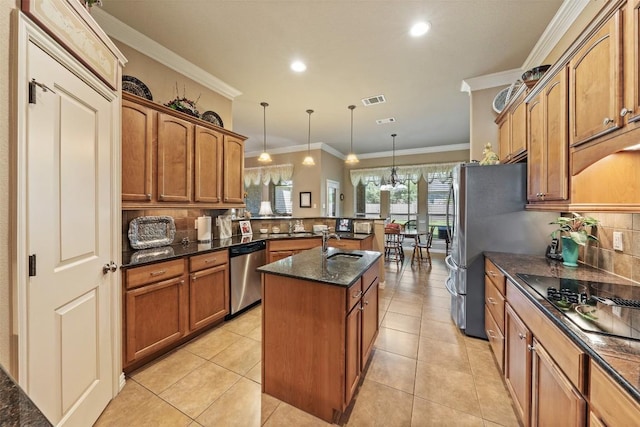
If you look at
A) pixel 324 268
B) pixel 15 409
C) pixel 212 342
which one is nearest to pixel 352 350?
pixel 324 268

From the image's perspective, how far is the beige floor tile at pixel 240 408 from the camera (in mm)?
1551

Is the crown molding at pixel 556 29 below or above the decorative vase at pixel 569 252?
above

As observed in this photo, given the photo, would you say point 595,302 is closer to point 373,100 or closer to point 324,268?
point 324,268

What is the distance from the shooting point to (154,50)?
8.74 ft

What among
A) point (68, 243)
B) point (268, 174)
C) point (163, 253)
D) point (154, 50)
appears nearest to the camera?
point (68, 243)

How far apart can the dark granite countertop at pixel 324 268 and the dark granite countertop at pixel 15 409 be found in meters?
1.16

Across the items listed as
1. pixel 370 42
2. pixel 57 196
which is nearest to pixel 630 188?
pixel 370 42

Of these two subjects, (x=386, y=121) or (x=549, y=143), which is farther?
(x=386, y=121)

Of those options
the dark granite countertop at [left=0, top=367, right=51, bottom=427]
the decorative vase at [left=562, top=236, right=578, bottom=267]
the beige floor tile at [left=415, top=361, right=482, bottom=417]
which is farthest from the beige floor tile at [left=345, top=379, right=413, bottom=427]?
the decorative vase at [left=562, top=236, right=578, bottom=267]

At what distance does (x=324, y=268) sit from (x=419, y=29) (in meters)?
2.49

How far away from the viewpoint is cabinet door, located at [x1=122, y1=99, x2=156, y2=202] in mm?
2113

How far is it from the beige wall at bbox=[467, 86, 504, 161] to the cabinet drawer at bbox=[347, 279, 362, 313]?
111 inches

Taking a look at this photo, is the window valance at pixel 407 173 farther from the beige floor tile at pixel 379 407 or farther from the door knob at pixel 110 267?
the door knob at pixel 110 267

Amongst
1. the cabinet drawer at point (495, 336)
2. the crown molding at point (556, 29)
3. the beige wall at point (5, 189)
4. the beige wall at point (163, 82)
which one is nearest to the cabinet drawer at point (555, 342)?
the cabinet drawer at point (495, 336)
